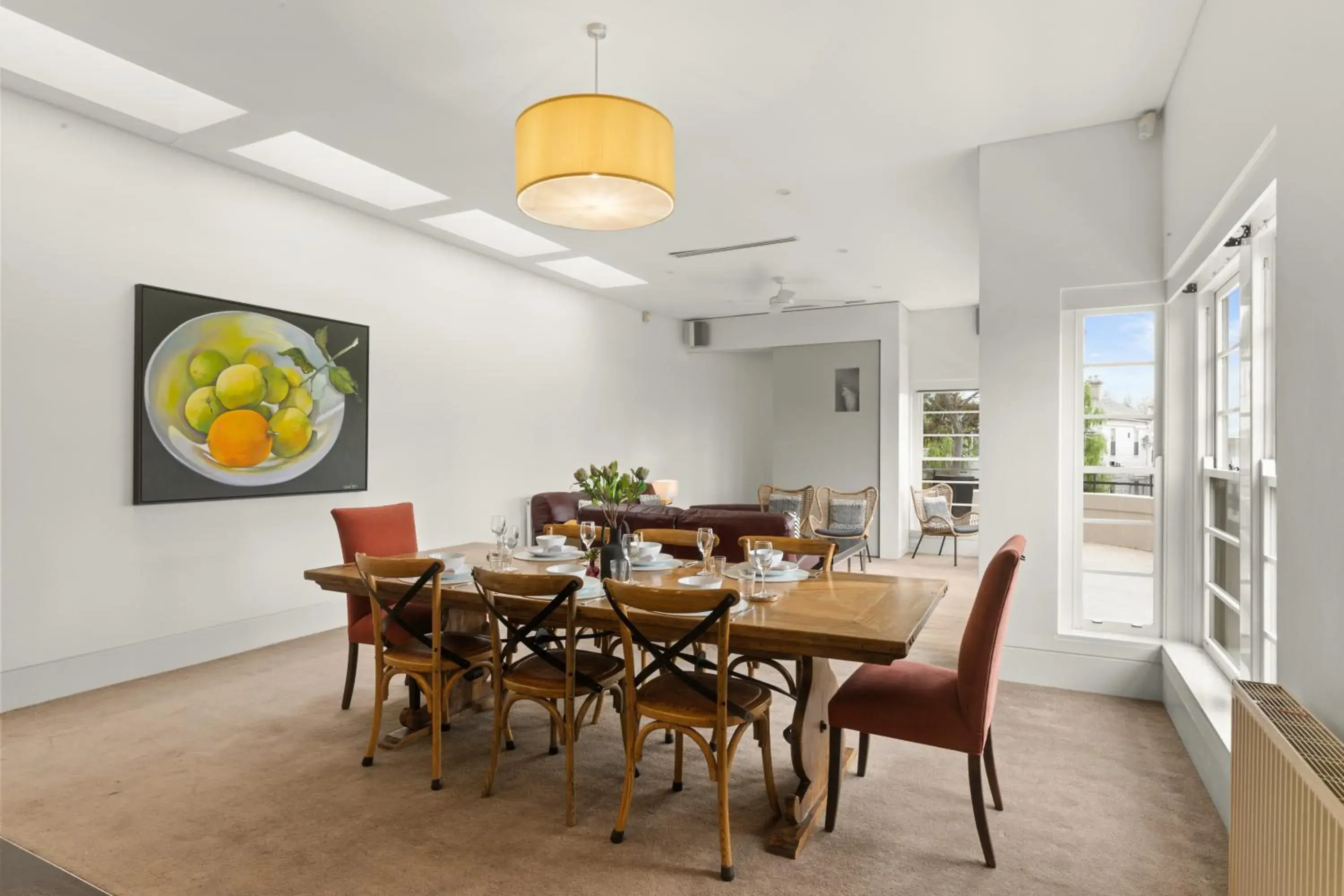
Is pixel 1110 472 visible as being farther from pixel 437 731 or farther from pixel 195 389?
pixel 195 389

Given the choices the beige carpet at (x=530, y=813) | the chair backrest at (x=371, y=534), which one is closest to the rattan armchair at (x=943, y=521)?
the beige carpet at (x=530, y=813)

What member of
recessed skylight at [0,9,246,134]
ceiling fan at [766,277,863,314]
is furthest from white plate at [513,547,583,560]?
ceiling fan at [766,277,863,314]

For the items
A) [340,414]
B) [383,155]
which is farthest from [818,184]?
[340,414]

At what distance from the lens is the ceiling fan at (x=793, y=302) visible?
7.38 metres

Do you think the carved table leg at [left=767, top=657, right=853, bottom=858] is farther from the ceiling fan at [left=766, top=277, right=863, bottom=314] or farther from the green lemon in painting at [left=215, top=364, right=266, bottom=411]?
the ceiling fan at [left=766, top=277, right=863, bottom=314]

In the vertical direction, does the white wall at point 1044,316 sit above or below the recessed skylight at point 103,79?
below

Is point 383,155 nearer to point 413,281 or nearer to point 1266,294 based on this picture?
point 413,281

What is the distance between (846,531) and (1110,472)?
3930 millimetres

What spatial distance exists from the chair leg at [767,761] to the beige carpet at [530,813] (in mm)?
68

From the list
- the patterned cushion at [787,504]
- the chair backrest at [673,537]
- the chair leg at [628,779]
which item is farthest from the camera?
the patterned cushion at [787,504]

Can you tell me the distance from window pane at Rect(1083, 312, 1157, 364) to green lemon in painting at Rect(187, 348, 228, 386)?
16.1ft

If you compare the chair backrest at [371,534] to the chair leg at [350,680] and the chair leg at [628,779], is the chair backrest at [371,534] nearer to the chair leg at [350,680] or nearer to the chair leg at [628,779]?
the chair leg at [350,680]

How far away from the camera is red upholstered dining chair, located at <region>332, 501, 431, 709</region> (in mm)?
3299

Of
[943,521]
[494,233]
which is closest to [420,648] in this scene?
[494,233]
